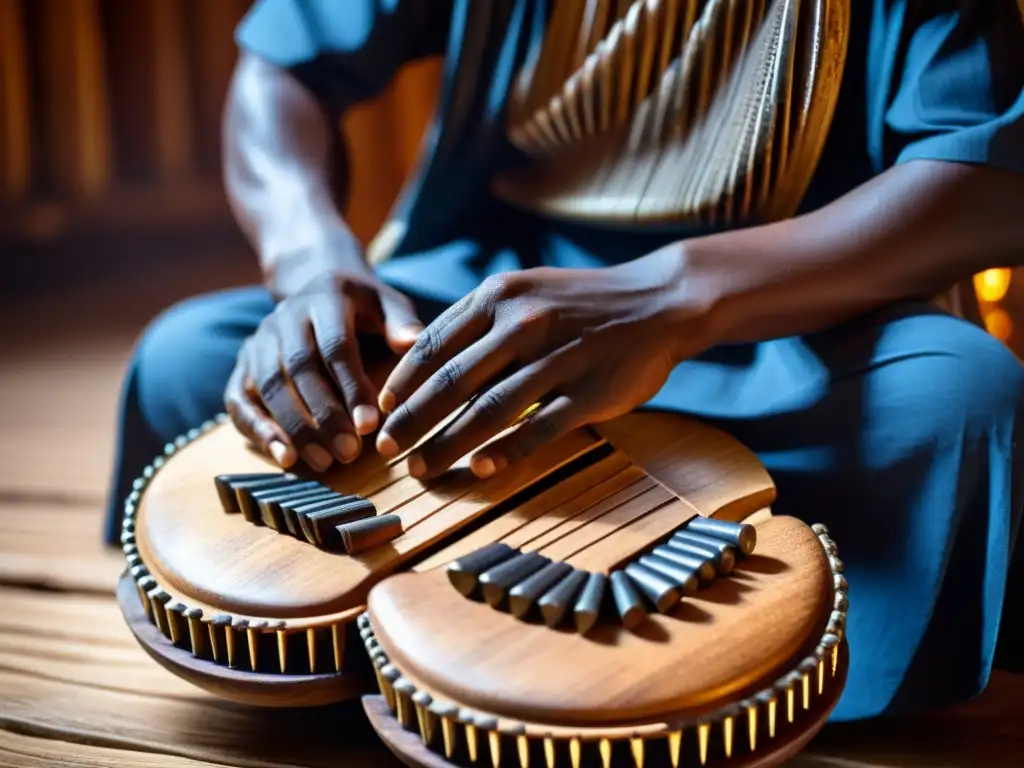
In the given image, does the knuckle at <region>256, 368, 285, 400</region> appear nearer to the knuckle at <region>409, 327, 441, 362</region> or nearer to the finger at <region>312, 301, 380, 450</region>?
the finger at <region>312, 301, 380, 450</region>

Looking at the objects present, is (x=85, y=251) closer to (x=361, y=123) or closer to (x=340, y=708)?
(x=361, y=123)

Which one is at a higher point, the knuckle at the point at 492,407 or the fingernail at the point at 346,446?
the knuckle at the point at 492,407

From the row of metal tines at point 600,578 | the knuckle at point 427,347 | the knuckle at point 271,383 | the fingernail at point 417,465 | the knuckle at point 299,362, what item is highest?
the knuckle at point 427,347

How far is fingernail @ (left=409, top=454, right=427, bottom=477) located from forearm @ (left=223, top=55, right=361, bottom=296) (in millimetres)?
303

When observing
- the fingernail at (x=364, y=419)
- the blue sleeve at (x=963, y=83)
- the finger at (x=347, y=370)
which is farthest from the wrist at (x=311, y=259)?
the blue sleeve at (x=963, y=83)

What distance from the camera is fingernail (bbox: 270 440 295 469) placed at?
37.2 inches

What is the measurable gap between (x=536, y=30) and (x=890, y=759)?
2.67 feet

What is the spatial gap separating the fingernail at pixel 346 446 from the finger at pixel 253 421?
48mm

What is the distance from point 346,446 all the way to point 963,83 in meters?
0.63

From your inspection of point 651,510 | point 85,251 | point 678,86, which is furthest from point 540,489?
point 85,251

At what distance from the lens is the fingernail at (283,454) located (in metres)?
0.94

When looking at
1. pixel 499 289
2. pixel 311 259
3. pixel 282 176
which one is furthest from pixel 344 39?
pixel 499 289

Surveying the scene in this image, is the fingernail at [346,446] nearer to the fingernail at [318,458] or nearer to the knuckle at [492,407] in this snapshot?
the fingernail at [318,458]

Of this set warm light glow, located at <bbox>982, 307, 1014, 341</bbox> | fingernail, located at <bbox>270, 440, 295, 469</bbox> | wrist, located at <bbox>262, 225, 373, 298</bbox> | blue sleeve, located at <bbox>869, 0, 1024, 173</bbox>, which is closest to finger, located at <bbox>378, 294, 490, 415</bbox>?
fingernail, located at <bbox>270, 440, 295, 469</bbox>
